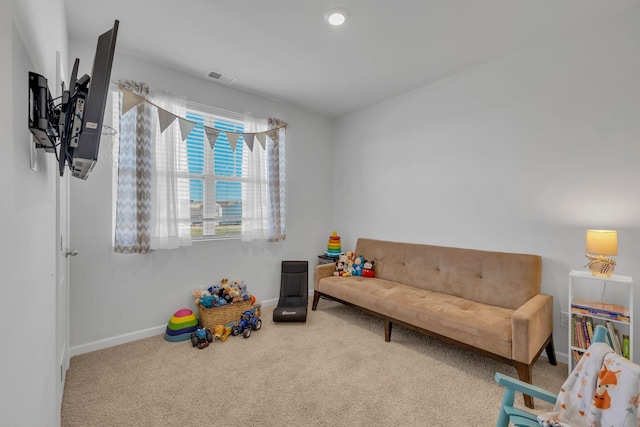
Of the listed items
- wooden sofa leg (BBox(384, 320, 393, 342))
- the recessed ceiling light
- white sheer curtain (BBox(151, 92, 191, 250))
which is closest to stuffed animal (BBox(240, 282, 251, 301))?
white sheer curtain (BBox(151, 92, 191, 250))

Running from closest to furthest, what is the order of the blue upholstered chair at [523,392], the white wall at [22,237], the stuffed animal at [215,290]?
1. the white wall at [22,237]
2. the blue upholstered chair at [523,392]
3. the stuffed animal at [215,290]

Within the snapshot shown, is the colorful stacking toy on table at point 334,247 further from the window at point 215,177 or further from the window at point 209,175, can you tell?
the window at point 215,177

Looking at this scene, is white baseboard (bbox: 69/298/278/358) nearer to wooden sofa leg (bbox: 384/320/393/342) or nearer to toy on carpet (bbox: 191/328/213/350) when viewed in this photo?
toy on carpet (bbox: 191/328/213/350)

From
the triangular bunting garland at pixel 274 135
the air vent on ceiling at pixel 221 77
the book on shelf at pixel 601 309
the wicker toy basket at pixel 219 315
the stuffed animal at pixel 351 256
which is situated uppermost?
the air vent on ceiling at pixel 221 77

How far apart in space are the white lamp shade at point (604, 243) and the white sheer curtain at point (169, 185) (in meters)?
3.52

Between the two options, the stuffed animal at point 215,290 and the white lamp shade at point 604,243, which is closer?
the white lamp shade at point 604,243

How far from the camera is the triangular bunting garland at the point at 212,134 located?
9.88 ft

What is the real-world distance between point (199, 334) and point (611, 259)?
345cm

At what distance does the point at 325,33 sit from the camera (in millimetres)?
2326

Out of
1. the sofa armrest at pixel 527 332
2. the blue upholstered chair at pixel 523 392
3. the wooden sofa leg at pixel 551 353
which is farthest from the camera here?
the wooden sofa leg at pixel 551 353

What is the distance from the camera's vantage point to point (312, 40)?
242 centimetres

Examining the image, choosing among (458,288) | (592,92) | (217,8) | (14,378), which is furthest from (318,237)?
(14,378)

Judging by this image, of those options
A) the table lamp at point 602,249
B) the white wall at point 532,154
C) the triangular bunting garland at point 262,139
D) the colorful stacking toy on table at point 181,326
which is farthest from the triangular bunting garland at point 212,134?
the table lamp at point 602,249

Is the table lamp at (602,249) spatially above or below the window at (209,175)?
below
